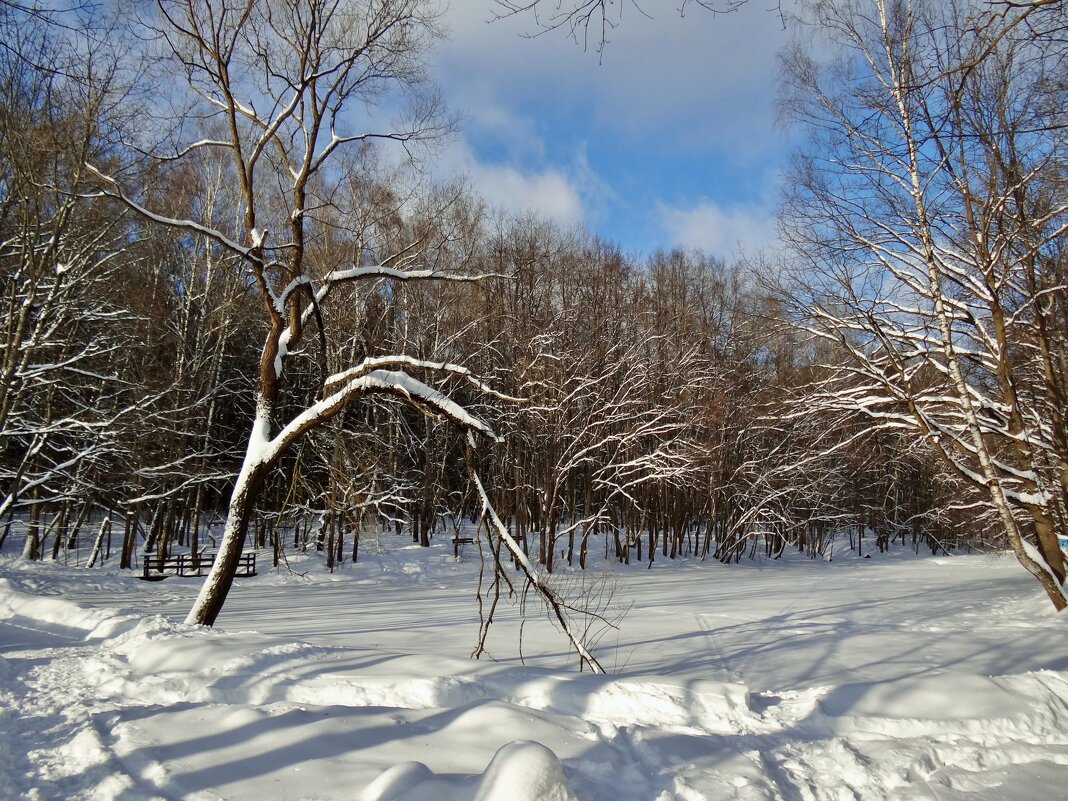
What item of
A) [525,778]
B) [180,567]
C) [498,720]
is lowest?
[180,567]

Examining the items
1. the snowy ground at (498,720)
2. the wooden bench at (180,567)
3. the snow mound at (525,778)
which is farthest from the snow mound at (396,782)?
the wooden bench at (180,567)

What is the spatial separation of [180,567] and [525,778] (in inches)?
840

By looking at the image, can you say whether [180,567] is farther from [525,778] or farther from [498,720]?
[525,778]

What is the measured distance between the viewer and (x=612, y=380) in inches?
1012

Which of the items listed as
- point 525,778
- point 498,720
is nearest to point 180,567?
point 498,720

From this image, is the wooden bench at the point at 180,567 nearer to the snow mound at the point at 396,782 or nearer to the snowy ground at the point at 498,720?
the snowy ground at the point at 498,720

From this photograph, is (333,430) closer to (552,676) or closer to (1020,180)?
(552,676)

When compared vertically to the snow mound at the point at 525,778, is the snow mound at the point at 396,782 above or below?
below

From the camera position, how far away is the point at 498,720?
398cm

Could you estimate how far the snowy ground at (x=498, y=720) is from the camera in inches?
125

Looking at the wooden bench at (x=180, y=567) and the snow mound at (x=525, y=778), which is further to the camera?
the wooden bench at (x=180, y=567)

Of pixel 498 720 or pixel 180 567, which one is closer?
pixel 498 720

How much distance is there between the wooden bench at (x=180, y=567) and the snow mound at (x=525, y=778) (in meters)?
19.1

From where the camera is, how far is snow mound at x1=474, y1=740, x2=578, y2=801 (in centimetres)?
271
